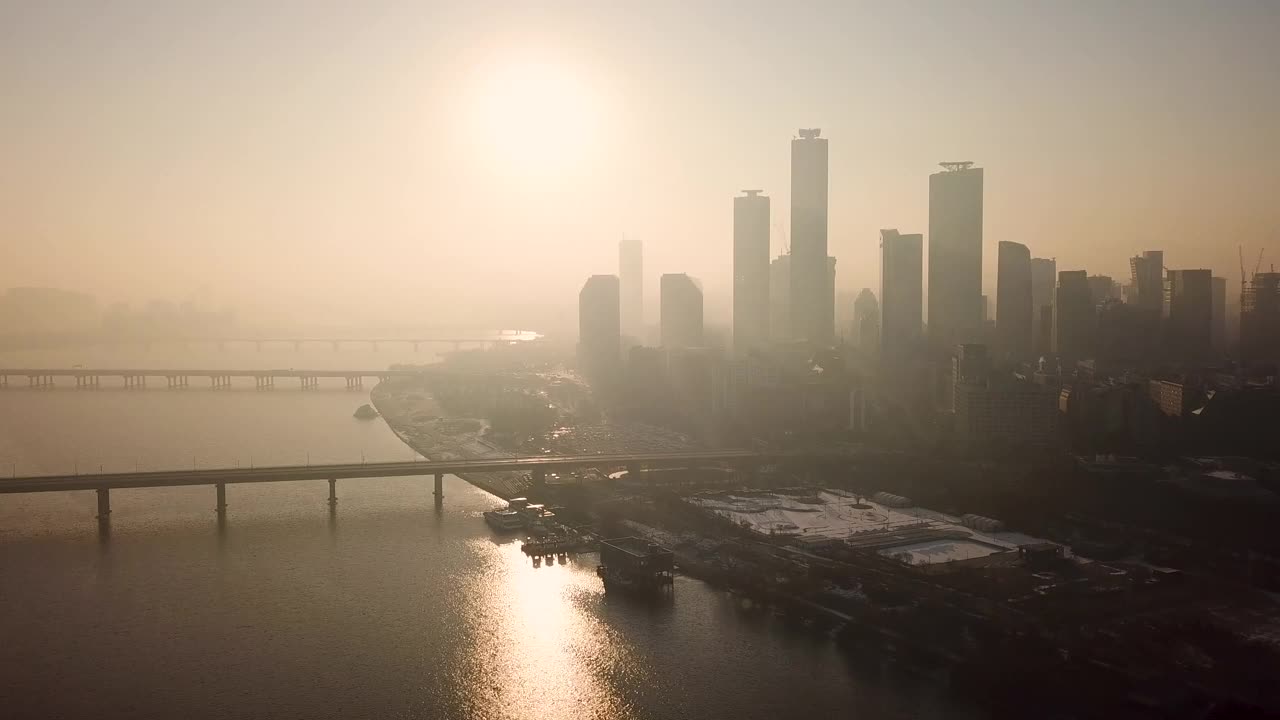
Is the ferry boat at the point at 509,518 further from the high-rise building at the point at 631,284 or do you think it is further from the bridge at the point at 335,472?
the high-rise building at the point at 631,284

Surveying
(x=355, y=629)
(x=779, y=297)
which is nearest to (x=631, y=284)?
(x=779, y=297)

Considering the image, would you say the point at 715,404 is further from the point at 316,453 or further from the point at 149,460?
the point at 149,460

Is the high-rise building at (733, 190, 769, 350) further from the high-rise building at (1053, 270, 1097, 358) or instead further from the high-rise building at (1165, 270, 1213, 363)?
the high-rise building at (1165, 270, 1213, 363)

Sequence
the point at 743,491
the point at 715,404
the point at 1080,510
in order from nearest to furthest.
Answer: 1. the point at 1080,510
2. the point at 743,491
3. the point at 715,404

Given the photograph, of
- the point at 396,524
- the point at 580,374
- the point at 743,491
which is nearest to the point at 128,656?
the point at 396,524

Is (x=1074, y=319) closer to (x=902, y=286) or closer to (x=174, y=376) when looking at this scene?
(x=902, y=286)

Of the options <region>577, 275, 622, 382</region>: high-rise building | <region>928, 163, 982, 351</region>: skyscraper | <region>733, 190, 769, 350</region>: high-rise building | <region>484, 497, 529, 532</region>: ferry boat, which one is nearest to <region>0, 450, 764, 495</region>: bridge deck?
<region>484, 497, 529, 532</region>: ferry boat
